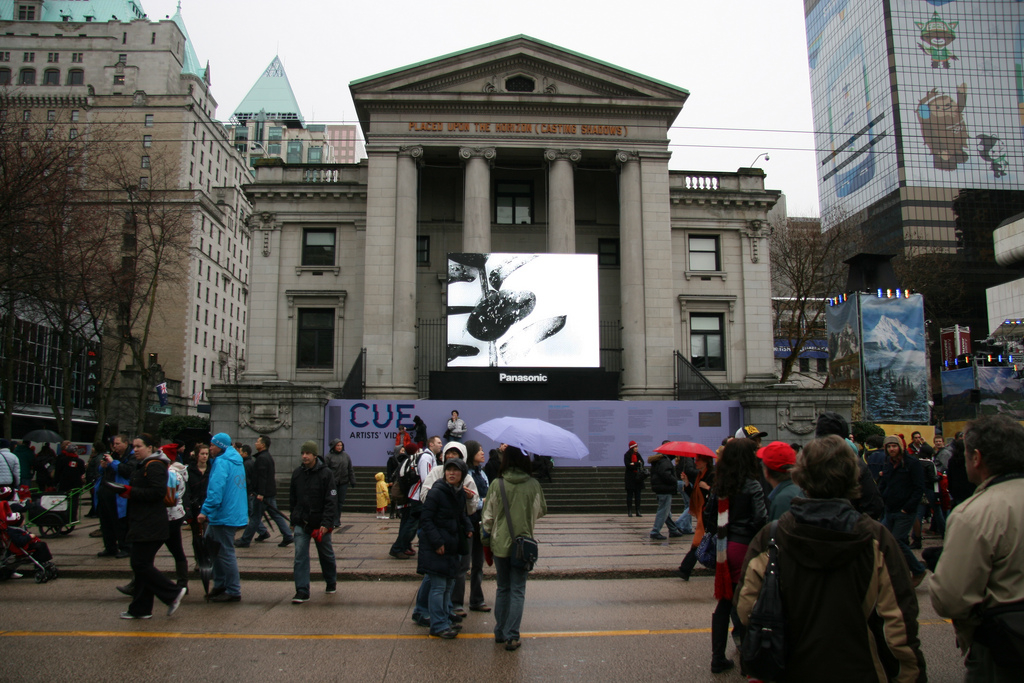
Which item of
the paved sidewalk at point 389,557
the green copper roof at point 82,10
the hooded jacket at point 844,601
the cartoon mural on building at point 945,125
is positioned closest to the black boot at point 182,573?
the paved sidewalk at point 389,557

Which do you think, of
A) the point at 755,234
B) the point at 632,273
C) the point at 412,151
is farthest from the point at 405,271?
the point at 755,234

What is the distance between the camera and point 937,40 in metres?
109

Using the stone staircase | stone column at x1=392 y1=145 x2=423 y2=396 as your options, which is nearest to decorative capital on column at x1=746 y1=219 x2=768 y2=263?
the stone staircase

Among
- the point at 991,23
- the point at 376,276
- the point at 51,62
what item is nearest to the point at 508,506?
the point at 376,276

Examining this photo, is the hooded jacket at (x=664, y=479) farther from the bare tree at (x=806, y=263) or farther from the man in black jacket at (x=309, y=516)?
the bare tree at (x=806, y=263)

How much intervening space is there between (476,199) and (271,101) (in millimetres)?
163901

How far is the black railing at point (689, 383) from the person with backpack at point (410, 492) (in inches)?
682

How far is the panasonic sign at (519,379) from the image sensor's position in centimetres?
2655

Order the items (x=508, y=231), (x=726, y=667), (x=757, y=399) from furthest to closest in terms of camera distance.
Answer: (x=508, y=231) < (x=757, y=399) < (x=726, y=667)

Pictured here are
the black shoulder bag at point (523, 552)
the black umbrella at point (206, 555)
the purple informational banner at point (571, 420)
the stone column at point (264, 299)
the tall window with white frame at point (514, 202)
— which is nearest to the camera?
the black shoulder bag at point (523, 552)

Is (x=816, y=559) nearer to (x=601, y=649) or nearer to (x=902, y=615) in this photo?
(x=902, y=615)

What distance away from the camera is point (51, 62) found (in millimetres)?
86875

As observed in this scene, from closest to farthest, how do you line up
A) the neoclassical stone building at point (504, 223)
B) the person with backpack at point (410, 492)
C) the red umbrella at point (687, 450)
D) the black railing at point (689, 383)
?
1. the red umbrella at point (687, 450)
2. the person with backpack at point (410, 492)
3. the black railing at point (689, 383)
4. the neoclassical stone building at point (504, 223)

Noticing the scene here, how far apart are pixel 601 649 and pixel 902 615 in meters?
4.09
